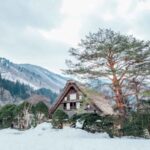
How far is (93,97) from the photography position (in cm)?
2681

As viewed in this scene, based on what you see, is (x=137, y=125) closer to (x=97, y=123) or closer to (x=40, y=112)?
(x=97, y=123)

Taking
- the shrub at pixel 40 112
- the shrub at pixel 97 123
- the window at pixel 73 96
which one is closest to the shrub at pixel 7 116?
the shrub at pixel 40 112

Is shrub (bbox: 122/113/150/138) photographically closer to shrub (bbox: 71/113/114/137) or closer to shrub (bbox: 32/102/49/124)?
shrub (bbox: 71/113/114/137)

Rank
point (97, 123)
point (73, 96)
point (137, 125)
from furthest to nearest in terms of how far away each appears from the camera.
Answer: point (73, 96) < point (97, 123) < point (137, 125)

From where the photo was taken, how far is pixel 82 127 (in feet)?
78.5

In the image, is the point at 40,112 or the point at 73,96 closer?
the point at 40,112

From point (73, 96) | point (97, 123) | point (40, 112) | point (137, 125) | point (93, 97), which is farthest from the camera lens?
point (73, 96)

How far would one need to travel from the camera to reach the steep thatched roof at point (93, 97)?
2481 cm

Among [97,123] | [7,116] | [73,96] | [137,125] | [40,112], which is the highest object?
[73,96]

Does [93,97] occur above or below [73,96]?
below

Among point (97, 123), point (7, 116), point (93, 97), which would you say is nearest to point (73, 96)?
point (7, 116)

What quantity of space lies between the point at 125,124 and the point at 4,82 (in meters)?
135

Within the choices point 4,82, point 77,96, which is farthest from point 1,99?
point 77,96

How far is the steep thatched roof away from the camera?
81.4ft
